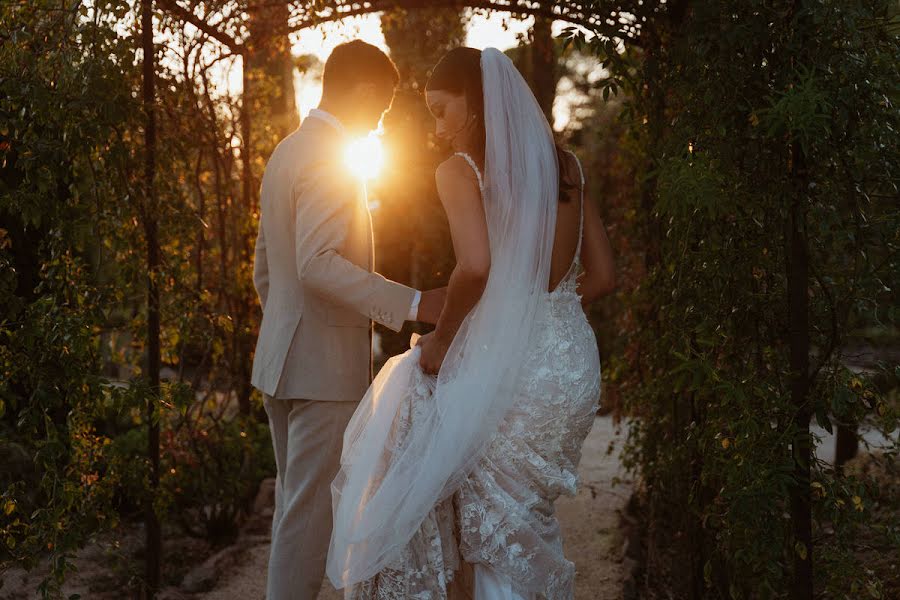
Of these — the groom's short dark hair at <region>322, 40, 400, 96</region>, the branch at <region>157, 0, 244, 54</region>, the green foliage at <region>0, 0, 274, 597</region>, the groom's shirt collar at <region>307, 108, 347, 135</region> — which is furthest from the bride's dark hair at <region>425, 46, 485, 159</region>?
the branch at <region>157, 0, 244, 54</region>

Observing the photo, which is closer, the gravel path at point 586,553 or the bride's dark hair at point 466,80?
the bride's dark hair at point 466,80

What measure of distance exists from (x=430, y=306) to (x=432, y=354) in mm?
236

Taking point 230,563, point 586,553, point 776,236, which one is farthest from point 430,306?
point 586,553

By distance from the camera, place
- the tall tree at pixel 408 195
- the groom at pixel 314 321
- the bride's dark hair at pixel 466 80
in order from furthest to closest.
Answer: the tall tree at pixel 408 195, the groom at pixel 314 321, the bride's dark hair at pixel 466 80

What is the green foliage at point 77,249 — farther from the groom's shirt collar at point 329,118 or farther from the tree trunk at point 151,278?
the groom's shirt collar at point 329,118

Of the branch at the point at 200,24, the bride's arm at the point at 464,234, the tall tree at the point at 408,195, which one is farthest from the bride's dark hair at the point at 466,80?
the tall tree at the point at 408,195

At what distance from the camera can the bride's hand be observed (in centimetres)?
281

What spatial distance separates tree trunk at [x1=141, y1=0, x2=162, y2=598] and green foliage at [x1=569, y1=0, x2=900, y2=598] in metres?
1.67

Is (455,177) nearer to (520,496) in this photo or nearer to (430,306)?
(430,306)

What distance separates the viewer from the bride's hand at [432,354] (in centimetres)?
281

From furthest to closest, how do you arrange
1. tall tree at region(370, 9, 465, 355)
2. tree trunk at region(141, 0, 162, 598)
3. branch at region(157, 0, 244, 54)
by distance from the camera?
tall tree at region(370, 9, 465, 355) < branch at region(157, 0, 244, 54) < tree trunk at region(141, 0, 162, 598)

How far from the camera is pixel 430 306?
9.87ft

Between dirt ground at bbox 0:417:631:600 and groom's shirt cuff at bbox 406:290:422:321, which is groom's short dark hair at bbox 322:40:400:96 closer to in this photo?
groom's shirt cuff at bbox 406:290:422:321

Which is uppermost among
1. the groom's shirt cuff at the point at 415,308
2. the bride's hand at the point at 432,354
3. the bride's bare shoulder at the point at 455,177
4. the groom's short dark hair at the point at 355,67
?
the groom's short dark hair at the point at 355,67
